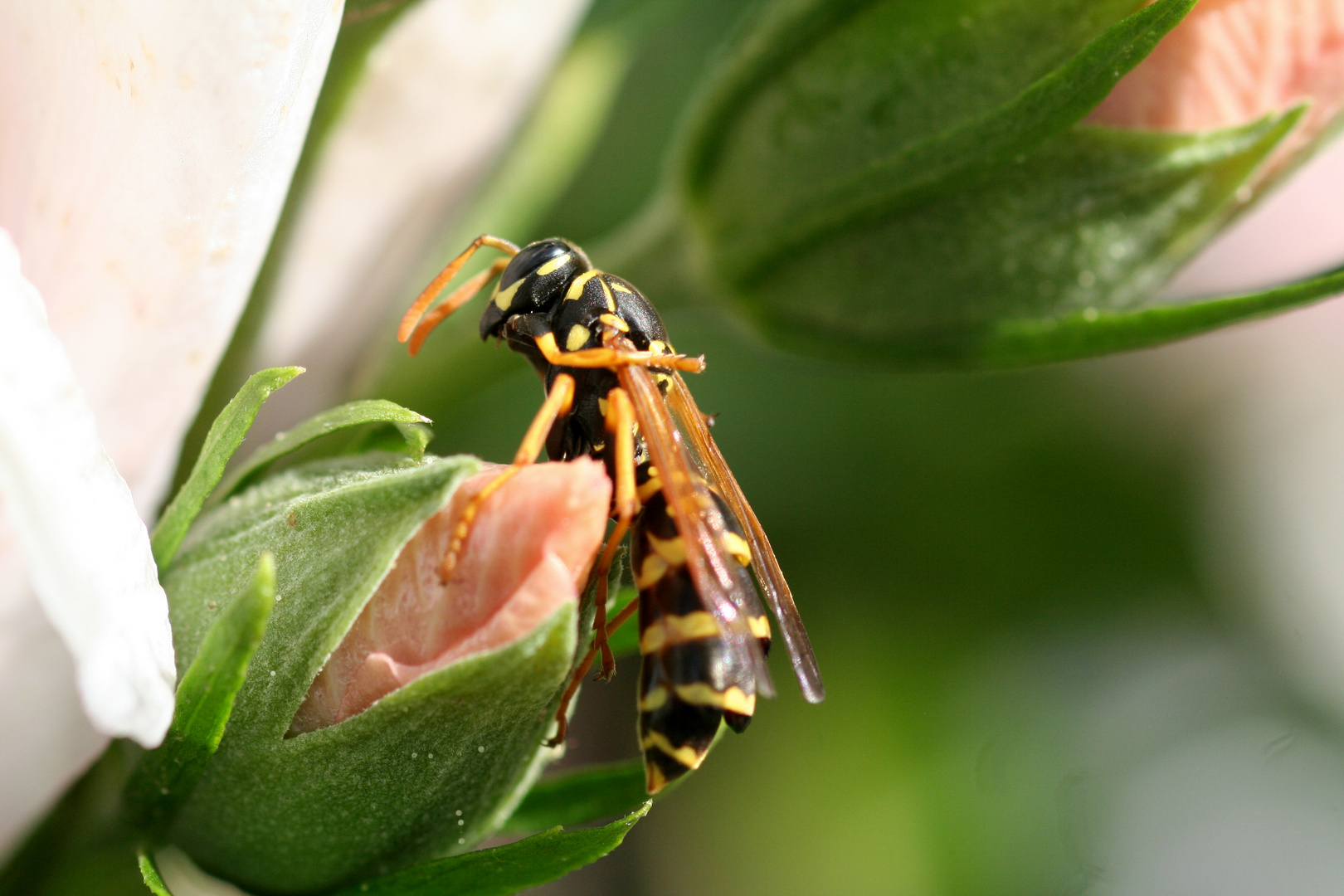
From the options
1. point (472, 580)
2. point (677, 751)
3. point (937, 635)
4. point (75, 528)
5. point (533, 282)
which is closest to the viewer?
point (75, 528)

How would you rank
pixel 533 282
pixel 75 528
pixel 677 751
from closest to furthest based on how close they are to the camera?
pixel 75 528, pixel 677 751, pixel 533 282

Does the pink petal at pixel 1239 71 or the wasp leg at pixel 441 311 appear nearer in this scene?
the pink petal at pixel 1239 71

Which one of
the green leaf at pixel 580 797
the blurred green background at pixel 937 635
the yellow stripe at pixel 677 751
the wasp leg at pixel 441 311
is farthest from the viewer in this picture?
the blurred green background at pixel 937 635

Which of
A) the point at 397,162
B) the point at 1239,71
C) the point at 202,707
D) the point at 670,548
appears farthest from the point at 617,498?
the point at 1239,71

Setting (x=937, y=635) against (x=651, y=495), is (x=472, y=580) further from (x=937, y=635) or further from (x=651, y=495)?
(x=937, y=635)

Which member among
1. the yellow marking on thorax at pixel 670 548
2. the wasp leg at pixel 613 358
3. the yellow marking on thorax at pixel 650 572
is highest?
the wasp leg at pixel 613 358

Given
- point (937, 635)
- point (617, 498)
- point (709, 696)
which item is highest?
point (617, 498)

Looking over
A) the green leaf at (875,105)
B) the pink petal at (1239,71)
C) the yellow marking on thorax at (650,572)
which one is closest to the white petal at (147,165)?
the yellow marking on thorax at (650,572)

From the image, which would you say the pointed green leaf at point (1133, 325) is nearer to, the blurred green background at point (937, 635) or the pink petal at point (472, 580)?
the pink petal at point (472, 580)
